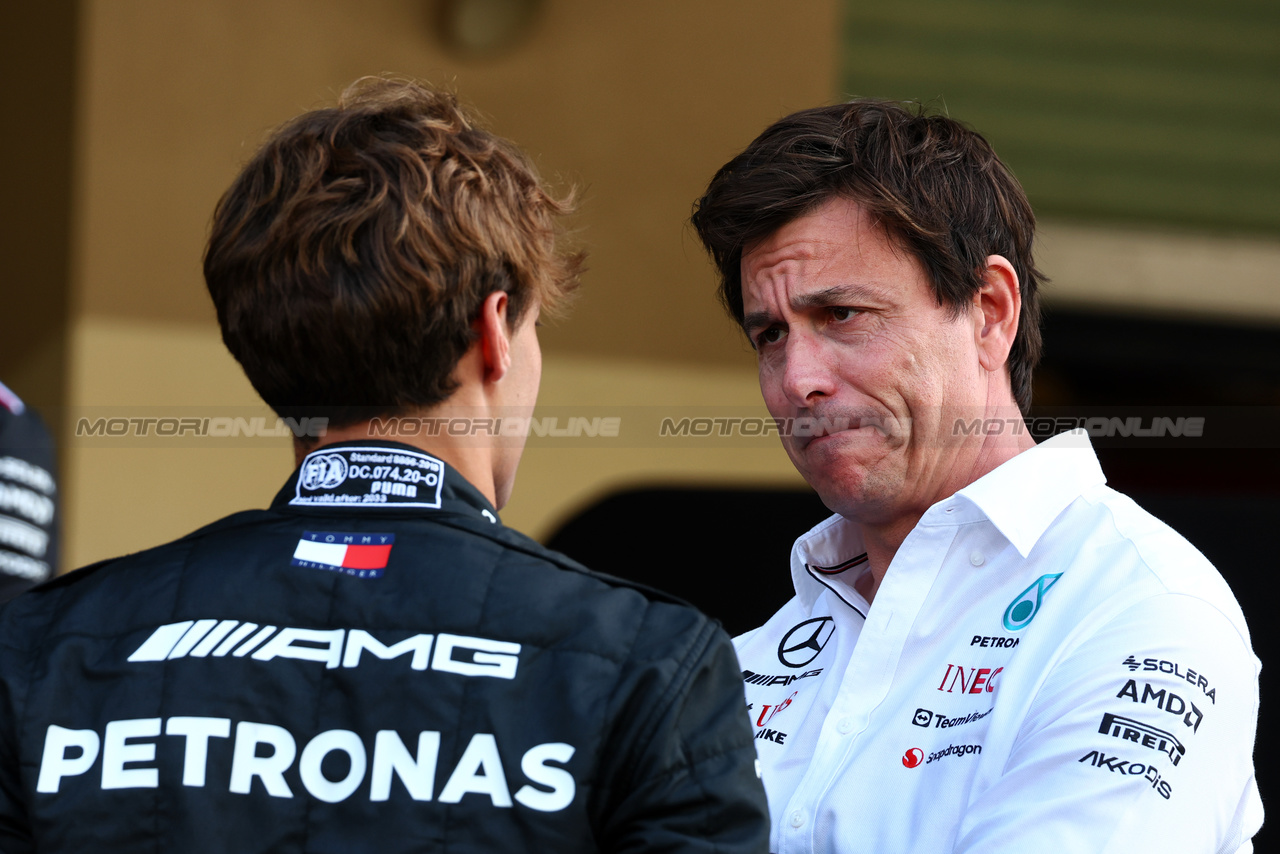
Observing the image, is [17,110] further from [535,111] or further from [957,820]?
[957,820]

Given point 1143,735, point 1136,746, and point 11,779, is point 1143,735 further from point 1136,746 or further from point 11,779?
point 11,779

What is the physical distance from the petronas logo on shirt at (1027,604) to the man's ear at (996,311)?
39 cm

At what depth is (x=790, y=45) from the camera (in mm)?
4098

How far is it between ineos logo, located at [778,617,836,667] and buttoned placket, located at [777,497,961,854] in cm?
16

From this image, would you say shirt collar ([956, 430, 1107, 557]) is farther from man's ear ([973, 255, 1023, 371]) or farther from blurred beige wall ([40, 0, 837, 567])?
blurred beige wall ([40, 0, 837, 567])

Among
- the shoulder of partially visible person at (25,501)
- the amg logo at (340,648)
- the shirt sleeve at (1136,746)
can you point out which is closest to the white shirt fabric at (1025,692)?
the shirt sleeve at (1136,746)

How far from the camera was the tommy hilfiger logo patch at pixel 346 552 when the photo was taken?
112 centimetres

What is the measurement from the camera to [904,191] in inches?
68.5

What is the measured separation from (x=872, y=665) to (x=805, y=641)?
257 millimetres

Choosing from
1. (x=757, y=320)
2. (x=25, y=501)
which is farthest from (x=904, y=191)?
(x=25, y=501)

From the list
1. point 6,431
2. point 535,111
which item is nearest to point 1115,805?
point 6,431

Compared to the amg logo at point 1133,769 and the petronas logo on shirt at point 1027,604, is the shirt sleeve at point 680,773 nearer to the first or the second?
the amg logo at point 1133,769

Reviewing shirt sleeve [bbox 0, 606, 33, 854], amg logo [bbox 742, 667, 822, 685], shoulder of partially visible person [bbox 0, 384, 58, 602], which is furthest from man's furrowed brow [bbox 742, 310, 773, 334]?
shoulder of partially visible person [bbox 0, 384, 58, 602]

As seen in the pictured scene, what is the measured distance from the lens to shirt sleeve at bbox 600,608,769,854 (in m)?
1.04
